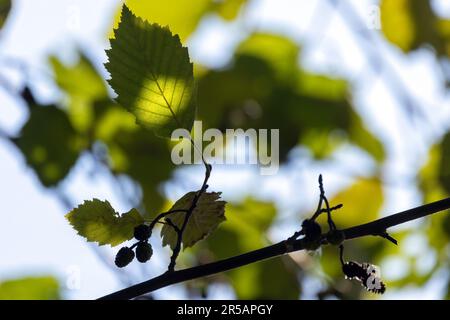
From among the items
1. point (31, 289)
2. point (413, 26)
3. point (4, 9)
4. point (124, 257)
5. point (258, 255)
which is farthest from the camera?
point (413, 26)

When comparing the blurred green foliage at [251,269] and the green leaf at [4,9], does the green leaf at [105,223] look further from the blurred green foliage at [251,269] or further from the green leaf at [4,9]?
the blurred green foliage at [251,269]

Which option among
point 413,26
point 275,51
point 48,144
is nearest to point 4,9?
point 48,144

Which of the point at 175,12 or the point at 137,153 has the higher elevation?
the point at 175,12

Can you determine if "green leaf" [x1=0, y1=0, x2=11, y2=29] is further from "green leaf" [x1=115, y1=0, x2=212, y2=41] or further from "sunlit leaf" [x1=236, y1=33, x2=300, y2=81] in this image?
"sunlit leaf" [x1=236, y1=33, x2=300, y2=81]

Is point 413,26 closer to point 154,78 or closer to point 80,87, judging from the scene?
point 80,87

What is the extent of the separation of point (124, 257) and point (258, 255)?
0.20m

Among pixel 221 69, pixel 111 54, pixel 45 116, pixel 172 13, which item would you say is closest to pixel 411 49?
pixel 221 69

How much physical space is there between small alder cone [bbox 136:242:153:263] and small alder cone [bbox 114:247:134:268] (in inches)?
0.5

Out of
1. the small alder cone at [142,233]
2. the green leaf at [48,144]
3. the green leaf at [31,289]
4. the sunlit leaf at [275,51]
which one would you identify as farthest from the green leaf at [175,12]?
the small alder cone at [142,233]

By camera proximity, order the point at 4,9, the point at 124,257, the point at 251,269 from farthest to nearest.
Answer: the point at 251,269, the point at 4,9, the point at 124,257

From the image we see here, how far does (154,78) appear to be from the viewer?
0.95m

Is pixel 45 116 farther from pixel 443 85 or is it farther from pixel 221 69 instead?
pixel 443 85

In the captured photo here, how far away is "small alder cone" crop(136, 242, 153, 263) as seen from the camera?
87cm

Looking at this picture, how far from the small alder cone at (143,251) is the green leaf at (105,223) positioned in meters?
0.04
